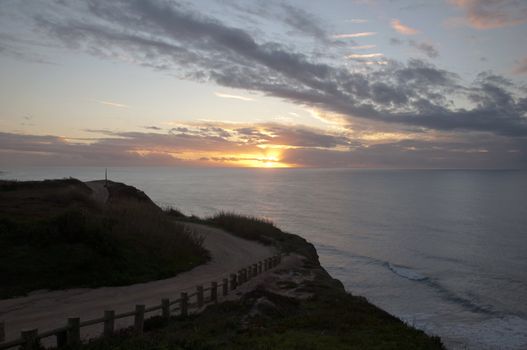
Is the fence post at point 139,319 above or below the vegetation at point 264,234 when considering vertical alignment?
above

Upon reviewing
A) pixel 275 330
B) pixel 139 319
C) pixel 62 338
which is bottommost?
pixel 275 330

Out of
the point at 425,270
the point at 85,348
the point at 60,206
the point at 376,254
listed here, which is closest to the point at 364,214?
the point at 376,254

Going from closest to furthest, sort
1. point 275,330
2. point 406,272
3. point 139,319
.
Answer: point 139,319, point 275,330, point 406,272

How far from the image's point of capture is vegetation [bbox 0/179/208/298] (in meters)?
22.4

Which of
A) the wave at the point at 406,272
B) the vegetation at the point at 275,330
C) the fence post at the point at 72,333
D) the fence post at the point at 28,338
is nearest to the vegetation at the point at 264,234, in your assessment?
the wave at the point at 406,272

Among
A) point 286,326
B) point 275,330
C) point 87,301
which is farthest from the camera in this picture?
point 87,301

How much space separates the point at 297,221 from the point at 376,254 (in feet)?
116

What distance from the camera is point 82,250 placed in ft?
82.4

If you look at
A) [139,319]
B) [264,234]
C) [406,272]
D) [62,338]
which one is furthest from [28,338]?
[406,272]

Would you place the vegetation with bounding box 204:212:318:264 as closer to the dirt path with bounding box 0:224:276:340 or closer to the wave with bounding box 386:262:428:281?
the wave with bounding box 386:262:428:281

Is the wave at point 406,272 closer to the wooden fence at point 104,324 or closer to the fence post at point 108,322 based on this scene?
the wooden fence at point 104,324

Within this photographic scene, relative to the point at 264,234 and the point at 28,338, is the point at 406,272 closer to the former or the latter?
the point at 264,234

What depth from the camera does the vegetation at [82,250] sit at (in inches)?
881

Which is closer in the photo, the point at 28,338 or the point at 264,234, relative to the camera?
the point at 28,338
